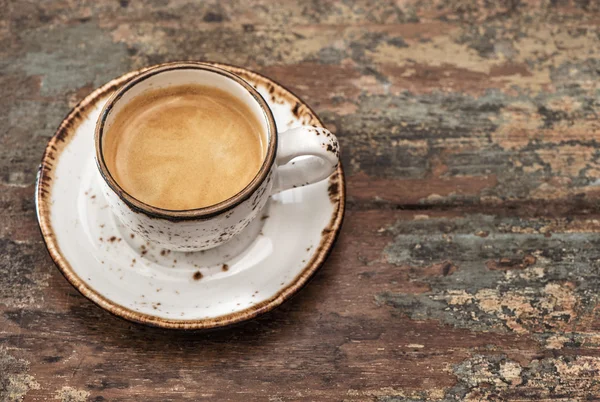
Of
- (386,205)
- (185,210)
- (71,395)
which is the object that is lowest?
(71,395)

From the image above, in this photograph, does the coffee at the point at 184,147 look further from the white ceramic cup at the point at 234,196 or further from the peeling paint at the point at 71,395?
the peeling paint at the point at 71,395

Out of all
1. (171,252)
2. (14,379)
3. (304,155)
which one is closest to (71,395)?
(14,379)

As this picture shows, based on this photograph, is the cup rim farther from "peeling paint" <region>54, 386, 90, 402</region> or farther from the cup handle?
"peeling paint" <region>54, 386, 90, 402</region>

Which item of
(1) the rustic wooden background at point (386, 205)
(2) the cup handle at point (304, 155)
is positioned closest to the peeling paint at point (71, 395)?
(1) the rustic wooden background at point (386, 205)

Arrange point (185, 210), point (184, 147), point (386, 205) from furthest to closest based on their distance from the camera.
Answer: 1. point (386, 205)
2. point (184, 147)
3. point (185, 210)

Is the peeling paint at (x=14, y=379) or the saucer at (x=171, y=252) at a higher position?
the saucer at (x=171, y=252)

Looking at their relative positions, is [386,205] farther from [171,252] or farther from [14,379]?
[14,379]

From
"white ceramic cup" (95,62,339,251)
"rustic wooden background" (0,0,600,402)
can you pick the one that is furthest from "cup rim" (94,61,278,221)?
"rustic wooden background" (0,0,600,402)
